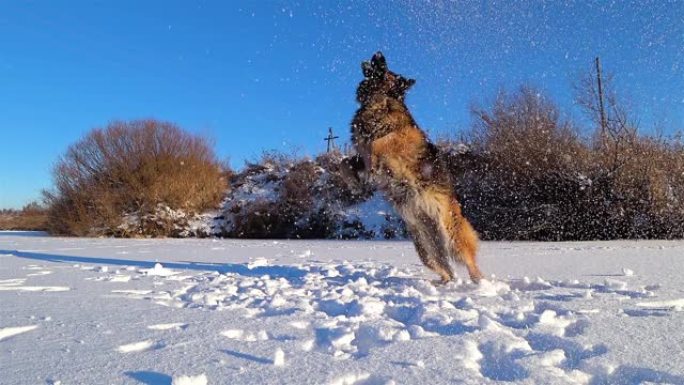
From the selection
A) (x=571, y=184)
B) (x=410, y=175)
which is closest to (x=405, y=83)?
(x=410, y=175)

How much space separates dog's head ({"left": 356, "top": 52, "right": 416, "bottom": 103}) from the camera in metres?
4.77

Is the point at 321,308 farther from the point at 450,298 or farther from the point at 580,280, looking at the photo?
the point at 580,280

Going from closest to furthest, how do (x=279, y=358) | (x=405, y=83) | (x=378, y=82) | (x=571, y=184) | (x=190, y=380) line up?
(x=190, y=380), (x=279, y=358), (x=378, y=82), (x=405, y=83), (x=571, y=184)

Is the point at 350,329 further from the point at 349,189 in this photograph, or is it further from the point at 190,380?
the point at 349,189

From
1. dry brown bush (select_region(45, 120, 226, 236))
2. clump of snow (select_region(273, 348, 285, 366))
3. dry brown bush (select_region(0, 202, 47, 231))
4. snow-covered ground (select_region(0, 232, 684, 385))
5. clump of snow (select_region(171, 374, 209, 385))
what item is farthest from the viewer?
dry brown bush (select_region(0, 202, 47, 231))

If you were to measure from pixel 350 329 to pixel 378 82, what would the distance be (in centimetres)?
289

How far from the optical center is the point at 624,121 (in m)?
11.8

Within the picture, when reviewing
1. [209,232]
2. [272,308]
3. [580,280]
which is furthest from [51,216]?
[580,280]

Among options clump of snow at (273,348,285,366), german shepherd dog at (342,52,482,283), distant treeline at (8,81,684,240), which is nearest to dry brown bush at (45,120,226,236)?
distant treeline at (8,81,684,240)

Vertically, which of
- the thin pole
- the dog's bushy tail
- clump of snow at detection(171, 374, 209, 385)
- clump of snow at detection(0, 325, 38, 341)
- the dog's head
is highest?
the thin pole

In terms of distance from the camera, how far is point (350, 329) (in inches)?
101

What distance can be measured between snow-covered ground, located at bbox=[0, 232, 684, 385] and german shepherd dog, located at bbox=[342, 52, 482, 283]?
0.40 metres

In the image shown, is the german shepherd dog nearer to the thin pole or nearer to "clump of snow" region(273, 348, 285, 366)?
"clump of snow" region(273, 348, 285, 366)

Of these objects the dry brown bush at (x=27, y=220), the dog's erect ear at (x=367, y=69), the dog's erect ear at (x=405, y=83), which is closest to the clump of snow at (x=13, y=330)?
the dog's erect ear at (x=367, y=69)
